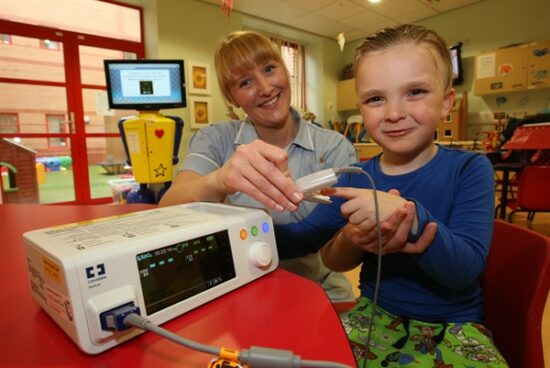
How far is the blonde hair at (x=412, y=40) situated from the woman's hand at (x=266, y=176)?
412mm

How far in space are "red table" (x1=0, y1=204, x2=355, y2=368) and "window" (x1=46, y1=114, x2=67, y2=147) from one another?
13.2ft

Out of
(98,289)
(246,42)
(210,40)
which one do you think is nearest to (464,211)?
(98,289)

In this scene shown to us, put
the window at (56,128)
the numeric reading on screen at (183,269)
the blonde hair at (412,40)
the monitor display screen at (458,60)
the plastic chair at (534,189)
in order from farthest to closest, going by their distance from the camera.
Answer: the monitor display screen at (458,60), the window at (56,128), the plastic chair at (534,189), the blonde hair at (412,40), the numeric reading on screen at (183,269)

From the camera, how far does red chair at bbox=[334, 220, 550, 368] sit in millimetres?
582

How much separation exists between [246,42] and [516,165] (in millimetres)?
2577

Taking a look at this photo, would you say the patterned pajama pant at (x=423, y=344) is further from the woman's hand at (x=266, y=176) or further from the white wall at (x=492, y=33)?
the white wall at (x=492, y=33)

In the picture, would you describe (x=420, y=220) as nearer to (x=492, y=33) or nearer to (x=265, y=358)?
(x=265, y=358)

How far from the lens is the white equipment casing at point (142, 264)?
36cm

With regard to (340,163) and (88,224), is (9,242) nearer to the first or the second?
(88,224)

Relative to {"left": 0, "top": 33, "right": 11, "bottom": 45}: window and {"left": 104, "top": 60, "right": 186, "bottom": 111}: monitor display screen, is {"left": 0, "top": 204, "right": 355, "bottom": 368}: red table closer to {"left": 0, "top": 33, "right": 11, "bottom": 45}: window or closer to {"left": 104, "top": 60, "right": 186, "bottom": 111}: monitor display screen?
{"left": 104, "top": 60, "right": 186, "bottom": 111}: monitor display screen

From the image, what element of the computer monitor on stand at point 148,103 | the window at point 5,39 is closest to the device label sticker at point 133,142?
the computer monitor on stand at point 148,103

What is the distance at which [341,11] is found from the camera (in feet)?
15.7

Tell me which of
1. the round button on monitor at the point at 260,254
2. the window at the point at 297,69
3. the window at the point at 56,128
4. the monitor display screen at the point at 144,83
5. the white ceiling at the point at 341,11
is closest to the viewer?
the round button on monitor at the point at 260,254

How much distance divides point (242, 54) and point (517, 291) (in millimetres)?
935
